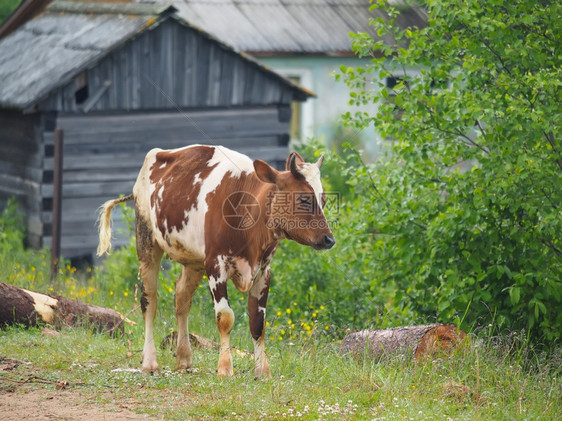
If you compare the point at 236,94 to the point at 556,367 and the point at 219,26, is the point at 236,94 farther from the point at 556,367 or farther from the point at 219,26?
the point at 556,367

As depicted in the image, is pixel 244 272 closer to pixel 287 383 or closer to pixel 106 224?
pixel 287 383

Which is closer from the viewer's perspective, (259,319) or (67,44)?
(259,319)

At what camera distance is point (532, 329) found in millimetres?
8422

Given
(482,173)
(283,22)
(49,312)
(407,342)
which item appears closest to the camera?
(407,342)

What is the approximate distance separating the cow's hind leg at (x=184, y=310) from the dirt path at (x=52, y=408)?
34.9 inches

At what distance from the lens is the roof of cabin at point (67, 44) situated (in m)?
13.6

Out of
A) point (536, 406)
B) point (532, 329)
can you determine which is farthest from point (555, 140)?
point (536, 406)

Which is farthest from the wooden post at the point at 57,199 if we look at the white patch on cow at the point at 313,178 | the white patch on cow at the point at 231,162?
the white patch on cow at the point at 313,178

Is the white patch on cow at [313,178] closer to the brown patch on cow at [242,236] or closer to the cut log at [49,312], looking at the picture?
the brown patch on cow at [242,236]

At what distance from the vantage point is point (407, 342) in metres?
6.96

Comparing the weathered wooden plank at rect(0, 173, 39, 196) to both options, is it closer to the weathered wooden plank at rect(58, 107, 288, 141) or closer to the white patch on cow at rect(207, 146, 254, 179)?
the weathered wooden plank at rect(58, 107, 288, 141)

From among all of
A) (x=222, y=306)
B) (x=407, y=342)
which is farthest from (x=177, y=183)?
(x=407, y=342)

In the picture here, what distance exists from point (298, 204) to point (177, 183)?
110 cm

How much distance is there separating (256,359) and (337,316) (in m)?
4.18
